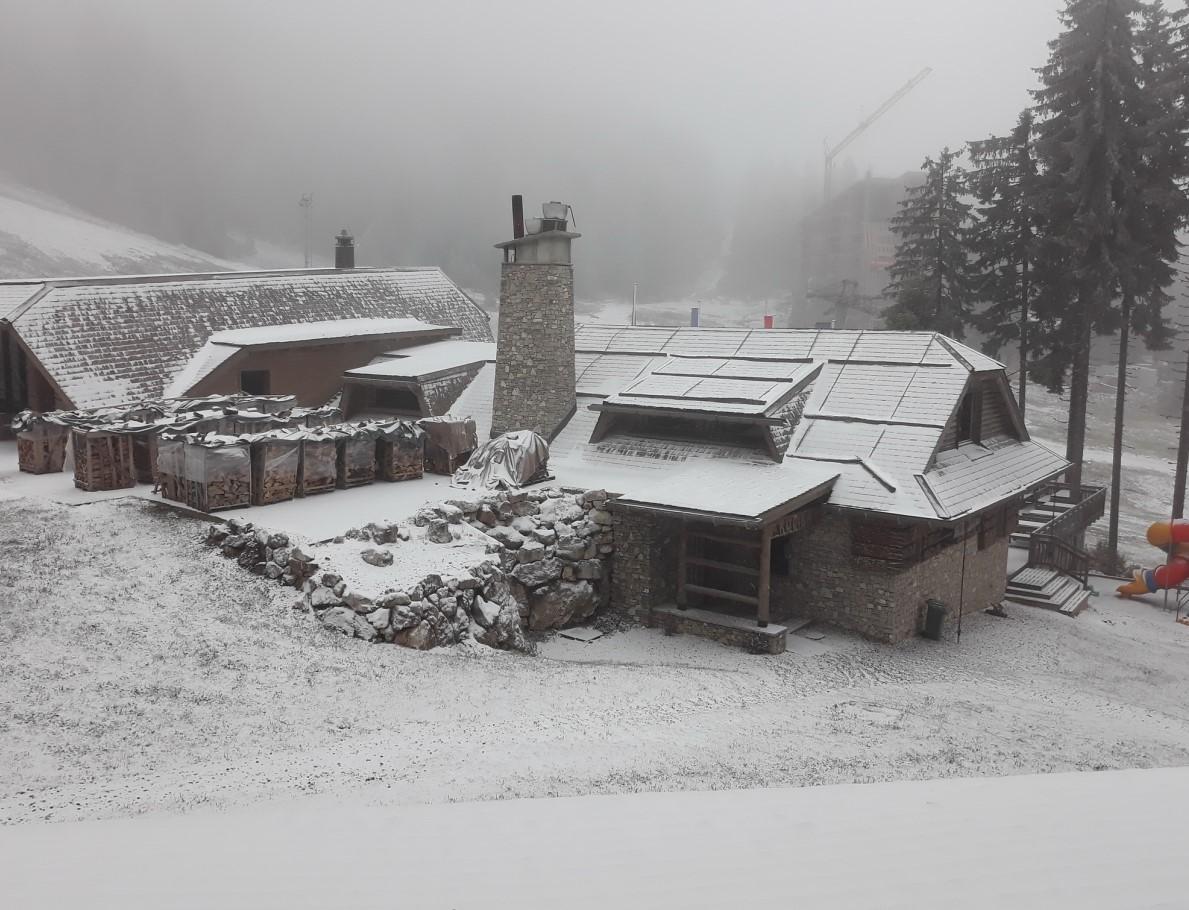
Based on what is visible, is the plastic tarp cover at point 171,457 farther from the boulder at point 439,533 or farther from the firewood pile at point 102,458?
the boulder at point 439,533

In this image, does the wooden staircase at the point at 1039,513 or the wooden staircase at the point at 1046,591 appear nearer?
the wooden staircase at the point at 1046,591

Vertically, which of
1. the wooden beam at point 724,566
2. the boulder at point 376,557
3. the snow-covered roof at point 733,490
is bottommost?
the wooden beam at point 724,566

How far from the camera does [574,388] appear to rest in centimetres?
2006

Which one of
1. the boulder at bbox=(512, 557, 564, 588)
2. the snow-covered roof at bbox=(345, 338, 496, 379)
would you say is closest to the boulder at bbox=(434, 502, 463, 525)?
the boulder at bbox=(512, 557, 564, 588)

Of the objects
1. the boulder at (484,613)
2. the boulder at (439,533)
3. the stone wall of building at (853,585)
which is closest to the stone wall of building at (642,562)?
the stone wall of building at (853,585)

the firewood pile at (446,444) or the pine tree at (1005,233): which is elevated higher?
the pine tree at (1005,233)

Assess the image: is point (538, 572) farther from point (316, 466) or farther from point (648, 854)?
point (648, 854)

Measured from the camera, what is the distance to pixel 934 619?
16328mm

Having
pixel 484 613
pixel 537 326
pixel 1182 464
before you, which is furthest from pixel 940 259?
pixel 484 613

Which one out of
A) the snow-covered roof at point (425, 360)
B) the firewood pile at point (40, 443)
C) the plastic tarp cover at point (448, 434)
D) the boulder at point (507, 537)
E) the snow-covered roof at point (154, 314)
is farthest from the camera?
the snow-covered roof at point (425, 360)

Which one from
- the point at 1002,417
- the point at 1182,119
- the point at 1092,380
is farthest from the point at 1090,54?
the point at 1092,380

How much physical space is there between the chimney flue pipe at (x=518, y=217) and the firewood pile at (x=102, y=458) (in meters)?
8.64

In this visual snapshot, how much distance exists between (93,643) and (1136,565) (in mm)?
28103

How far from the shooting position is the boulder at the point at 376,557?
41.8 ft
